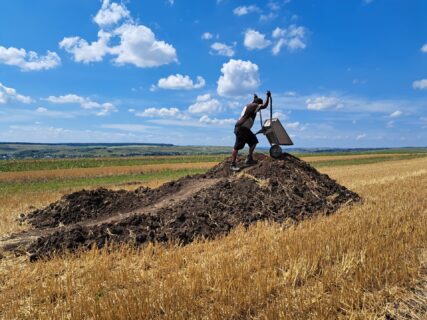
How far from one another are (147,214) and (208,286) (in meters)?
4.11

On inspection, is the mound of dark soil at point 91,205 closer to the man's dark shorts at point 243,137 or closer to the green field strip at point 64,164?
the man's dark shorts at point 243,137

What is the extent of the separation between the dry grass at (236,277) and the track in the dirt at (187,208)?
0.70 m

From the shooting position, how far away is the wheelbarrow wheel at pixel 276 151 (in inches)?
488

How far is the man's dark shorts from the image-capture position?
1151cm

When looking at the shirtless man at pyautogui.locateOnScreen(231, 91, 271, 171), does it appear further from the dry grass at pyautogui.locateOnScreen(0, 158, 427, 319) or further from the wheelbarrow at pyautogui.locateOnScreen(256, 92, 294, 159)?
the dry grass at pyautogui.locateOnScreen(0, 158, 427, 319)

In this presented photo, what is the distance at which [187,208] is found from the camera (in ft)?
28.2

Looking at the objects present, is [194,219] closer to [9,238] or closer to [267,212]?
[267,212]

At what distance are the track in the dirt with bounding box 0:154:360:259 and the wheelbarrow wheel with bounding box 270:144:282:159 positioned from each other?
22cm

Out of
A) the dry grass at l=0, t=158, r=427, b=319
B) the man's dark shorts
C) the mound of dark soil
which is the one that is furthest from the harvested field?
the dry grass at l=0, t=158, r=427, b=319

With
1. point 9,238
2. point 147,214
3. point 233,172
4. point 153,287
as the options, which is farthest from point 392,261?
point 9,238

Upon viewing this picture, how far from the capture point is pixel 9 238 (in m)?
8.23

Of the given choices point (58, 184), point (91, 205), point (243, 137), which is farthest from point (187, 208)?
point (58, 184)

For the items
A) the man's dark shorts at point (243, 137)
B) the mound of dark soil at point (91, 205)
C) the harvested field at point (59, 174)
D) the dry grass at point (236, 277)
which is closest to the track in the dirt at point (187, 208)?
the mound of dark soil at point (91, 205)

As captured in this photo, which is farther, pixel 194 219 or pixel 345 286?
pixel 194 219
